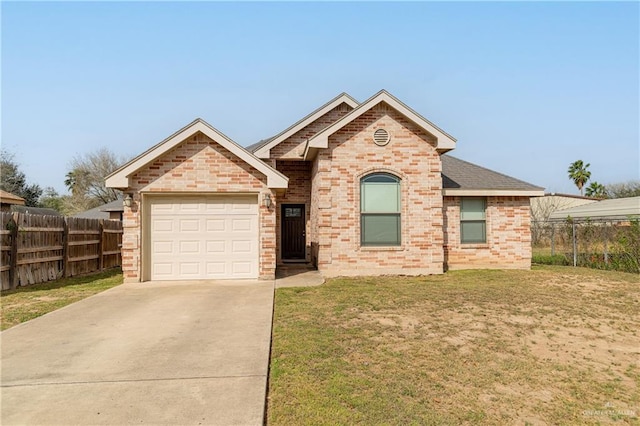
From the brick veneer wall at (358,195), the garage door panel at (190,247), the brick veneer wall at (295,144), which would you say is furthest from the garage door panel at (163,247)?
the brick veneer wall at (295,144)

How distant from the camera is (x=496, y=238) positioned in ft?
46.4

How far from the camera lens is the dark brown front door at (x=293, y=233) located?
1722cm

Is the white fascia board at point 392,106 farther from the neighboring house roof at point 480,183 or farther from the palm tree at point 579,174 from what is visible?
the palm tree at point 579,174

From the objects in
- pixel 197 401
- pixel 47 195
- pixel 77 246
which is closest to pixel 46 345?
pixel 197 401

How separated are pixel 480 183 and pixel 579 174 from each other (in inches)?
1602

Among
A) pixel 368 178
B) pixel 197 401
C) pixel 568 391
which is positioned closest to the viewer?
pixel 197 401

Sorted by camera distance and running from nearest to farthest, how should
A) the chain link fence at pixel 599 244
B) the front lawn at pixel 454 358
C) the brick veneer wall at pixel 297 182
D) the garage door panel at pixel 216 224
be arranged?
the front lawn at pixel 454 358, the garage door panel at pixel 216 224, the chain link fence at pixel 599 244, the brick veneer wall at pixel 297 182

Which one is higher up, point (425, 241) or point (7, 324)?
point (425, 241)

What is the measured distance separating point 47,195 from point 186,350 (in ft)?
182

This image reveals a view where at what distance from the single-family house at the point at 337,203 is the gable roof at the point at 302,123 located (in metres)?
0.06

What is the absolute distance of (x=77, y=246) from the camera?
13.4 metres

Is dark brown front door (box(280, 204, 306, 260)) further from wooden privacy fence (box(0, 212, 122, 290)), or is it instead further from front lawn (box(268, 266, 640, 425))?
front lawn (box(268, 266, 640, 425))

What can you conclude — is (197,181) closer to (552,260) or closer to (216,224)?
(216,224)

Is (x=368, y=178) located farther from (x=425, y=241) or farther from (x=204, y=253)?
(x=204, y=253)
